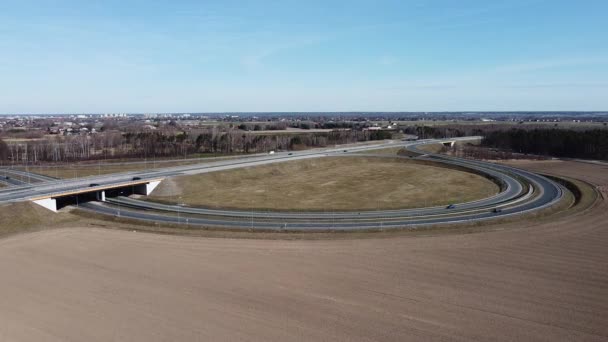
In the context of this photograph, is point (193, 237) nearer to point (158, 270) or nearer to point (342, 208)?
point (158, 270)

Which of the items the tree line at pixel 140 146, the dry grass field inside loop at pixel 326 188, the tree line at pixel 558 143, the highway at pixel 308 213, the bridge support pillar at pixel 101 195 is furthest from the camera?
the tree line at pixel 140 146

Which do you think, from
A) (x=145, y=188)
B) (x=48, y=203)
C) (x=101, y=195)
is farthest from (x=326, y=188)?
(x=48, y=203)

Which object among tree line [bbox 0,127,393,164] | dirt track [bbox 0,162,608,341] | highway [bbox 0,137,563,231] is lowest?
dirt track [bbox 0,162,608,341]

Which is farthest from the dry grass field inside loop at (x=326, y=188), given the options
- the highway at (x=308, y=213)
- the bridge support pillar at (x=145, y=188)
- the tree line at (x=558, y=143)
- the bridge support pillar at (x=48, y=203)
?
the tree line at (x=558, y=143)

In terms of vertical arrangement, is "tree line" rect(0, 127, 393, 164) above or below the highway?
above

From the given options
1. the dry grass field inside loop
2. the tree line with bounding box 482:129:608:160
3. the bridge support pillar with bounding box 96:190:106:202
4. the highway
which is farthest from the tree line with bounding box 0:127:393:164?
the tree line with bounding box 482:129:608:160

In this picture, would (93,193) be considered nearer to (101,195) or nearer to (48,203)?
(101,195)

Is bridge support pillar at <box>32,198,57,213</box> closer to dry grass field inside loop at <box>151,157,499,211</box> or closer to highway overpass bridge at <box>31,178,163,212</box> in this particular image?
highway overpass bridge at <box>31,178,163,212</box>

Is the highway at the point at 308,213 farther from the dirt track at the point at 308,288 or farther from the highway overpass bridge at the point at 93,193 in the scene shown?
the dirt track at the point at 308,288
